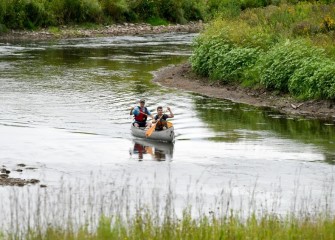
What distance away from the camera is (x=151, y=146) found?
29344mm

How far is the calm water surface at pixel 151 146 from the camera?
71.5 feet

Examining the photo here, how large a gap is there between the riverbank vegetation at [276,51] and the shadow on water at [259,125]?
196 centimetres

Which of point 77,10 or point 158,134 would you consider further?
point 77,10

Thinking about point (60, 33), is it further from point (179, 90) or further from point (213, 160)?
point (213, 160)

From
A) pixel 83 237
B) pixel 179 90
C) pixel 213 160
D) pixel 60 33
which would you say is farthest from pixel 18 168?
pixel 60 33

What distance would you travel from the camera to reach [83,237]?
1312 centimetres

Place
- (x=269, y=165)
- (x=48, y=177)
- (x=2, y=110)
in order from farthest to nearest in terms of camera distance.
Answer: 1. (x=2, y=110)
2. (x=269, y=165)
3. (x=48, y=177)

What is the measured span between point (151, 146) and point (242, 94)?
11559 mm

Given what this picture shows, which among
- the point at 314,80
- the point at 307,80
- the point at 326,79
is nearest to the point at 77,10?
the point at 307,80

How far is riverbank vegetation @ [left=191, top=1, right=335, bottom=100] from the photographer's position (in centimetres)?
3609

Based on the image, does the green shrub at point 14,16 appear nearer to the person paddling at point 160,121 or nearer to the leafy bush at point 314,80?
the leafy bush at point 314,80

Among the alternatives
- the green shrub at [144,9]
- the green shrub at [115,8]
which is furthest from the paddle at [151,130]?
the green shrub at [144,9]

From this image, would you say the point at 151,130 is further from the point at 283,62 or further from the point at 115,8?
the point at 115,8

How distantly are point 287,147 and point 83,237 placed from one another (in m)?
16.5
